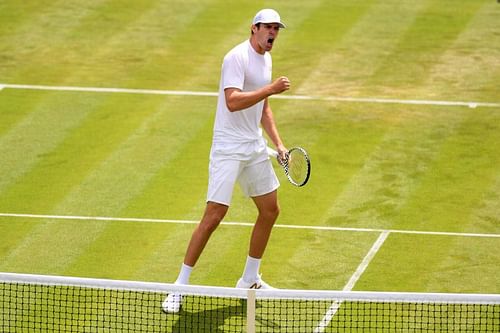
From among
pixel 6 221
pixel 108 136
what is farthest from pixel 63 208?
pixel 108 136

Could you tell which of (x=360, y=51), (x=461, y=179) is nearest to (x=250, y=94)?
(x=461, y=179)

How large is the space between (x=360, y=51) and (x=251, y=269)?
824 cm

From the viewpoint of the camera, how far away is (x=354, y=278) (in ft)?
41.7

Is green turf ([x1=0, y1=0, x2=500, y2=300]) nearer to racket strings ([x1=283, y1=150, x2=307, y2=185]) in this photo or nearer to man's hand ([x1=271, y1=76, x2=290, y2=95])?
racket strings ([x1=283, y1=150, x2=307, y2=185])

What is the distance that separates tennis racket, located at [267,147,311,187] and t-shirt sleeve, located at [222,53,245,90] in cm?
82

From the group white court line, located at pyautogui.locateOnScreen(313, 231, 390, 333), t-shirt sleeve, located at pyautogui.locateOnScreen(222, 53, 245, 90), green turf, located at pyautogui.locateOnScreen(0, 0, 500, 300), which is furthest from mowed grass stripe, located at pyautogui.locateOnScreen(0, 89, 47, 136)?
t-shirt sleeve, located at pyautogui.locateOnScreen(222, 53, 245, 90)

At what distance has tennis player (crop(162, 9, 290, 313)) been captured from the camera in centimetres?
1165

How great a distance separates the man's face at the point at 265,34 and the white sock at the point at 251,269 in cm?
192

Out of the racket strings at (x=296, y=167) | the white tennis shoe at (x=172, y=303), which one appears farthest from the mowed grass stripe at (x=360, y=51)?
the white tennis shoe at (x=172, y=303)

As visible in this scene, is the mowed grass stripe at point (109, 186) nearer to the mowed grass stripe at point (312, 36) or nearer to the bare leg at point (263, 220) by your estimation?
the bare leg at point (263, 220)

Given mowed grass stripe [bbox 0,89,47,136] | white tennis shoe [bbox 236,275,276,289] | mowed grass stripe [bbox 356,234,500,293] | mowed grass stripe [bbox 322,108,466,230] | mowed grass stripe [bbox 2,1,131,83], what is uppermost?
white tennis shoe [bbox 236,275,276,289]

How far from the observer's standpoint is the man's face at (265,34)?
11.7 m

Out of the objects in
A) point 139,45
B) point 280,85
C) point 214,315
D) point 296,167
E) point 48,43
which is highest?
point 280,85

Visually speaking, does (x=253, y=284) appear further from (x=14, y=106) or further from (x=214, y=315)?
(x=14, y=106)
